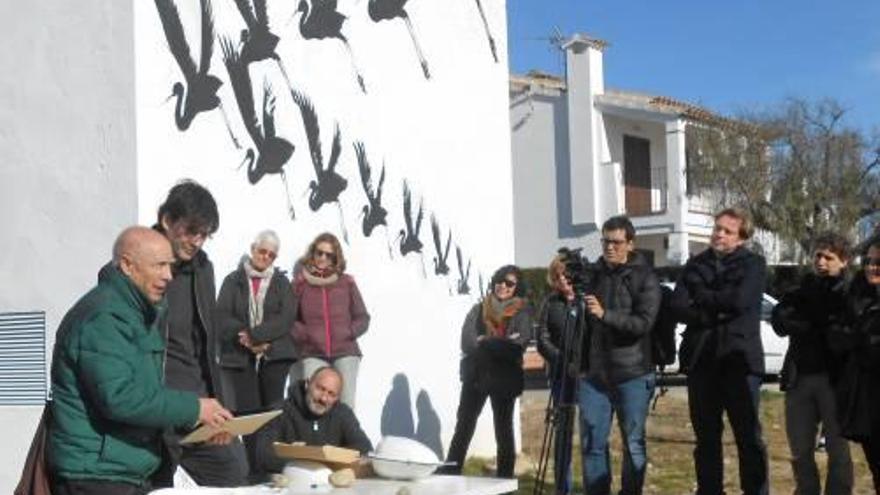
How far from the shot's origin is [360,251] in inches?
357

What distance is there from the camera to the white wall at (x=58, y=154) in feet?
22.8

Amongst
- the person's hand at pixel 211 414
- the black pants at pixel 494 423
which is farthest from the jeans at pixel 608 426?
the person's hand at pixel 211 414

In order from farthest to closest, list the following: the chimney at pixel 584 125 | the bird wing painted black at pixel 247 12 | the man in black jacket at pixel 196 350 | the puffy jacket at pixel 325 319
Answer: the chimney at pixel 584 125 → the puffy jacket at pixel 325 319 → the bird wing painted black at pixel 247 12 → the man in black jacket at pixel 196 350

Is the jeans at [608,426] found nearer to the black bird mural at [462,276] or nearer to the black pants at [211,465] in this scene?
the black pants at [211,465]

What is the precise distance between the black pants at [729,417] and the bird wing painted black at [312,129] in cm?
298

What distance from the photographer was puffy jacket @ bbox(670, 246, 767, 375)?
6941mm

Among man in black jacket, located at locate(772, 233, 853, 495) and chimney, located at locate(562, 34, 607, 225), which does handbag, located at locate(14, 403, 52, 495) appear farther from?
chimney, located at locate(562, 34, 607, 225)

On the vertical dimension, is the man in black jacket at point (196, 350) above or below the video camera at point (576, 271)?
below

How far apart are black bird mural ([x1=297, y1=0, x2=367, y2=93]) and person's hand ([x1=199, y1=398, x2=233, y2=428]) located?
4.53 meters

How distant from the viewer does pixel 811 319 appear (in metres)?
7.06

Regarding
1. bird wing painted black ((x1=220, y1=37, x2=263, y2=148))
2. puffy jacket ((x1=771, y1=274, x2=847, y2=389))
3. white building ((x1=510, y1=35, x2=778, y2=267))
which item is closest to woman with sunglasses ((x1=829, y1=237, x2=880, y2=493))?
puffy jacket ((x1=771, y1=274, x2=847, y2=389))

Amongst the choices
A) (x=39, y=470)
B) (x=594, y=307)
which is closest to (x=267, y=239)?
(x=594, y=307)

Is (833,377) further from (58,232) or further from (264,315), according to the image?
(58,232)

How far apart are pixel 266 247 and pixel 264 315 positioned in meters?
0.41
